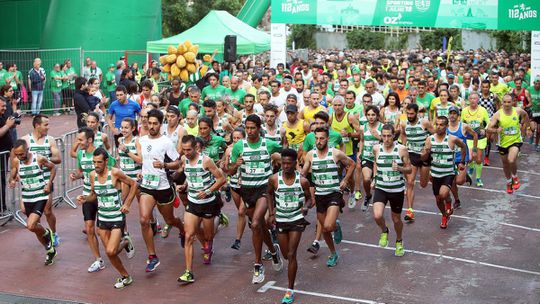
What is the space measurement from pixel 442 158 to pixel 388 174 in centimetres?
175

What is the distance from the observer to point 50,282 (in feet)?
37.7

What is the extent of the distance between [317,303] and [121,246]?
8.01ft

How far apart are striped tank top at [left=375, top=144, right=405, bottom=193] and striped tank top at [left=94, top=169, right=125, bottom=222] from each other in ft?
11.3

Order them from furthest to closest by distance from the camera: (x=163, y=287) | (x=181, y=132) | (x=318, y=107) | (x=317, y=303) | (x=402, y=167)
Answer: (x=318, y=107), (x=181, y=132), (x=402, y=167), (x=163, y=287), (x=317, y=303)

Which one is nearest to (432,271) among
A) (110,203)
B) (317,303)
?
(317,303)

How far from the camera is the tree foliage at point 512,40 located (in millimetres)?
41719

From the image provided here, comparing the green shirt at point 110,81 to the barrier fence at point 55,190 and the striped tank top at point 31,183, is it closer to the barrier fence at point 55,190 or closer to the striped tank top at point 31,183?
the barrier fence at point 55,190

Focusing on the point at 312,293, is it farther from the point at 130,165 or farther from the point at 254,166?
the point at 130,165

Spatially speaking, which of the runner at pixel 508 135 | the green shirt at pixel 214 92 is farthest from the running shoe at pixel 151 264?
the runner at pixel 508 135

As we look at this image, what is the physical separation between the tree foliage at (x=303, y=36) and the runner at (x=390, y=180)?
49.9 meters

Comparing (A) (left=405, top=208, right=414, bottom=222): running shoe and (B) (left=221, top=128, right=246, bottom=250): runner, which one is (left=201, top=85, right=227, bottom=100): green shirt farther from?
(B) (left=221, top=128, right=246, bottom=250): runner

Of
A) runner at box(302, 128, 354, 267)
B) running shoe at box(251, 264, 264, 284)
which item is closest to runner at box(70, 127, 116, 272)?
running shoe at box(251, 264, 264, 284)

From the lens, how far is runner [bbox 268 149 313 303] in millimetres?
10602

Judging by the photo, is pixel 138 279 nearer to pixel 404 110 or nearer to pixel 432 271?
pixel 432 271
